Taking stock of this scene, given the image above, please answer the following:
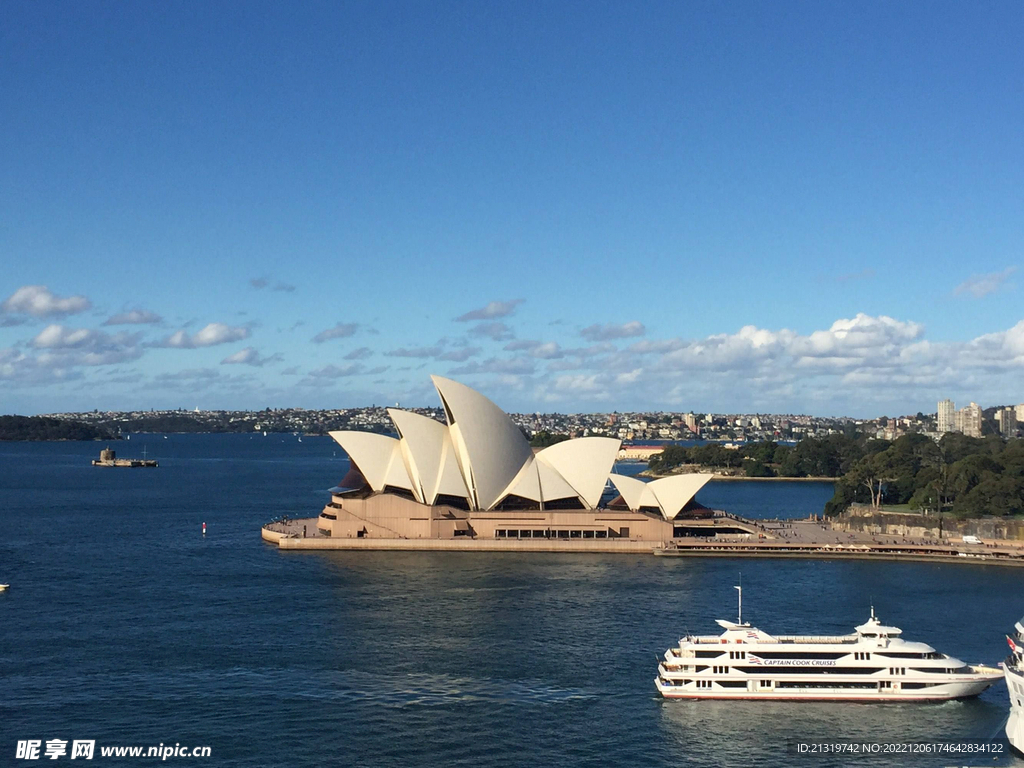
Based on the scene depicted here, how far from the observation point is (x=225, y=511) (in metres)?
64.9

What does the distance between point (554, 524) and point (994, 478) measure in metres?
24.7

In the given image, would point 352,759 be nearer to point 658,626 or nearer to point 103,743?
point 103,743

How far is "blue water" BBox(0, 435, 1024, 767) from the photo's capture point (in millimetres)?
22141

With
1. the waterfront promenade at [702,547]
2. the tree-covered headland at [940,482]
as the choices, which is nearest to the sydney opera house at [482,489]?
the waterfront promenade at [702,547]

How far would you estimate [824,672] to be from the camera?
25.4 metres

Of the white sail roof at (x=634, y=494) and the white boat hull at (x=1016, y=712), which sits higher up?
the white sail roof at (x=634, y=494)

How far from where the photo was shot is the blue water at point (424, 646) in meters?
22.1

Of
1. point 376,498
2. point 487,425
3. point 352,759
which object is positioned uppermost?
point 487,425

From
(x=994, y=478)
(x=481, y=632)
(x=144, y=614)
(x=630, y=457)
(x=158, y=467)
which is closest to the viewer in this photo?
(x=481, y=632)

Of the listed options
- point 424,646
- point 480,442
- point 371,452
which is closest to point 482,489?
point 480,442

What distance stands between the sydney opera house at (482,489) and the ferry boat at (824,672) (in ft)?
73.1

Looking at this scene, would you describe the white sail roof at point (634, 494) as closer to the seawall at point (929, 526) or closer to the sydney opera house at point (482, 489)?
the sydney opera house at point (482, 489)

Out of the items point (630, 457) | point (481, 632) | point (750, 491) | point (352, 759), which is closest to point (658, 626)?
point (481, 632)

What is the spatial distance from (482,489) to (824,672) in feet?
85.2
